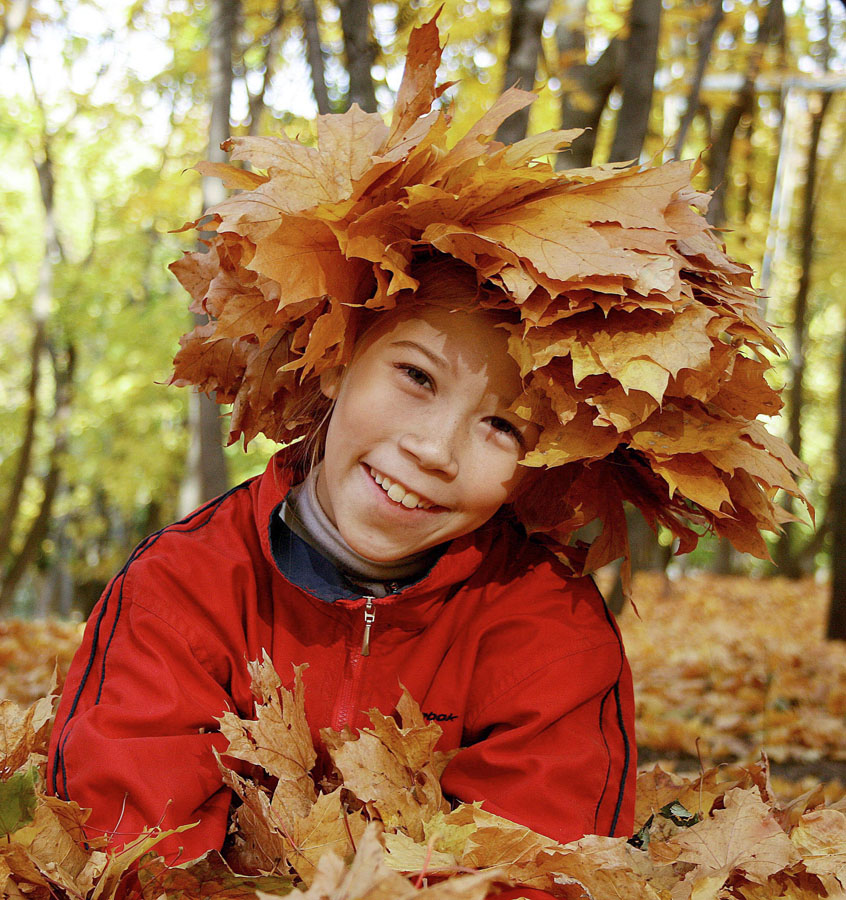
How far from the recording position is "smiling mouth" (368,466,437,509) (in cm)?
179

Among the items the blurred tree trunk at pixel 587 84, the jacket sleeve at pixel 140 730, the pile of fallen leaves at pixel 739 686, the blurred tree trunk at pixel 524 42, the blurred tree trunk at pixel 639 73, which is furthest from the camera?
the blurred tree trunk at pixel 587 84

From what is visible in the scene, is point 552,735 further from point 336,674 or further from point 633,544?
point 633,544

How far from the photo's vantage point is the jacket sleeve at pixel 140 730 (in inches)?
60.7

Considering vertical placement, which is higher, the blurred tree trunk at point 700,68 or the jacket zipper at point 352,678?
the blurred tree trunk at point 700,68

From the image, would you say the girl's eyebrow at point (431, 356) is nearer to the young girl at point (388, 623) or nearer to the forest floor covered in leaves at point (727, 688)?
the young girl at point (388, 623)

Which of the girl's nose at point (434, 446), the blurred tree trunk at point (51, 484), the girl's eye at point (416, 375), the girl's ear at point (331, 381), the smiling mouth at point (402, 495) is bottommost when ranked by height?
the blurred tree trunk at point (51, 484)

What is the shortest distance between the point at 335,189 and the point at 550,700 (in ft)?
3.34

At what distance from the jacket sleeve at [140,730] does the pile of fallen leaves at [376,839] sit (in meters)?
0.05

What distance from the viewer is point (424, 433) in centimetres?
173

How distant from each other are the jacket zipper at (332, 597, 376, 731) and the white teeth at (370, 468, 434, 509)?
0.75 feet

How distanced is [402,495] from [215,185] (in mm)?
4800

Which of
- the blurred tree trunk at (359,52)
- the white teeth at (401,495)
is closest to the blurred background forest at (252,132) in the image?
the blurred tree trunk at (359,52)

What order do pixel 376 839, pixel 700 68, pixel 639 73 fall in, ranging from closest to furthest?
pixel 376 839 → pixel 639 73 → pixel 700 68

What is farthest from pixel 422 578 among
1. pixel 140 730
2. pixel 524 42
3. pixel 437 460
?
pixel 524 42
